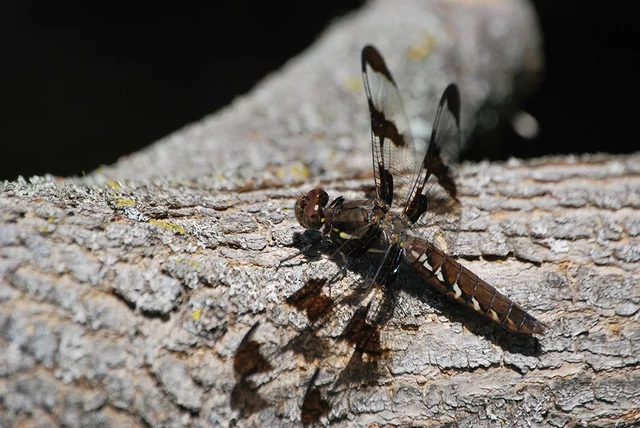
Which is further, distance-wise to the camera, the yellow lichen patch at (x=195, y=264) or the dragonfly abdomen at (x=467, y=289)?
the dragonfly abdomen at (x=467, y=289)

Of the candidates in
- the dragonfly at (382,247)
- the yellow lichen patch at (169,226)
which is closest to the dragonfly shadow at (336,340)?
the dragonfly at (382,247)

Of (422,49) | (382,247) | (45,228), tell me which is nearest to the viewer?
(45,228)

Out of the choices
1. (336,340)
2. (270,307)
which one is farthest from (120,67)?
(336,340)

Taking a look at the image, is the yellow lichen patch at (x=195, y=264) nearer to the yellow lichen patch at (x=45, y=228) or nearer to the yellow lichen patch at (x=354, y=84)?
the yellow lichen patch at (x=45, y=228)

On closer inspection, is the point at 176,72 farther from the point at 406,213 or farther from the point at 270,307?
the point at 270,307

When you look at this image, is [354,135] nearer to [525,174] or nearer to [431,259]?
[525,174]

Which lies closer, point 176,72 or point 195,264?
point 195,264

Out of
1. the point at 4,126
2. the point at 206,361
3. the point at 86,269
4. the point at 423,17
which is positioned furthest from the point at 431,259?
the point at 4,126
